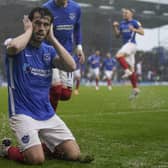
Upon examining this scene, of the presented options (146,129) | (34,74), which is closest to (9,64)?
(34,74)

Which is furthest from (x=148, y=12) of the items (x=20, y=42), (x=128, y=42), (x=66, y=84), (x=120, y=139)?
(x=20, y=42)

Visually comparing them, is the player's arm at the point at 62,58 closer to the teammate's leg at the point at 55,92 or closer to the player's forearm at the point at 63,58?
the player's forearm at the point at 63,58

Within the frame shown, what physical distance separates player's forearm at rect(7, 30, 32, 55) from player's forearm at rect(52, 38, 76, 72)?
301mm

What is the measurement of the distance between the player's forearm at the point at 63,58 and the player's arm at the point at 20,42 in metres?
0.29

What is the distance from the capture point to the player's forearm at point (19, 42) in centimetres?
447

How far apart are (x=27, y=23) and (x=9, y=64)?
0.41m

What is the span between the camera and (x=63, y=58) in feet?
15.8

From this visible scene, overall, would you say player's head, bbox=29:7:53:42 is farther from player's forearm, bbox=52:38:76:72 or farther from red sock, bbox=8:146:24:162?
red sock, bbox=8:146:24:162

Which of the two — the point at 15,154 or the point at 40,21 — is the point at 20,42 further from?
the point at 15,154

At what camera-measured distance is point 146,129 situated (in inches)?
287

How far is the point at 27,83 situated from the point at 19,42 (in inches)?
17.0

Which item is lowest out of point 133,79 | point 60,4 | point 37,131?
point 133,79

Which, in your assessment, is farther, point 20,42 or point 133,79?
point 133,79

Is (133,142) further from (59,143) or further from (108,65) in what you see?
(108,65)
